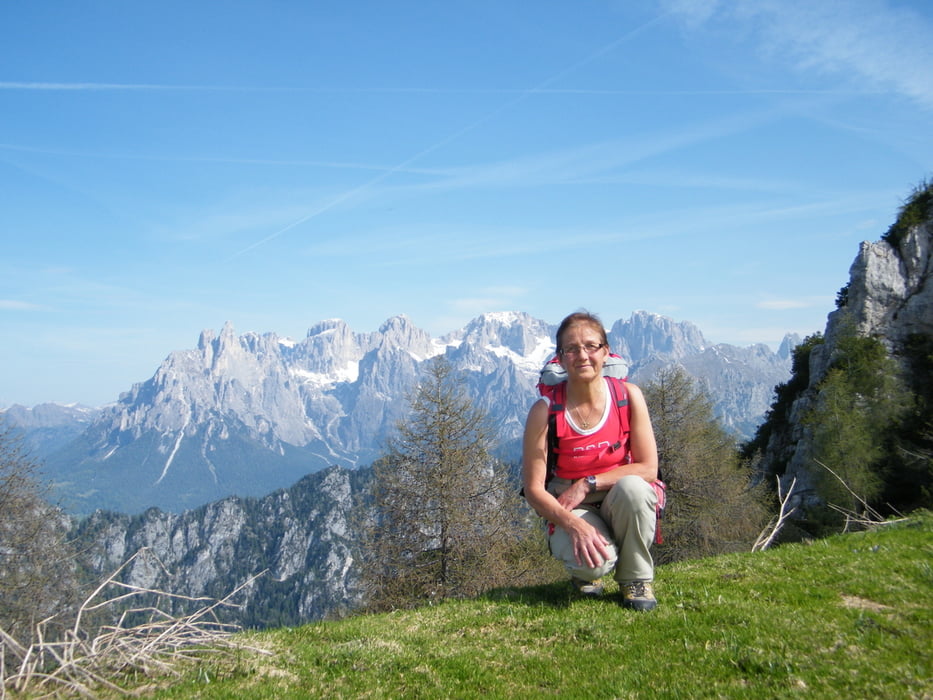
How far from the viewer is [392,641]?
6.96 meters

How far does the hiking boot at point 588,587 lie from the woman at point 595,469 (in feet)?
1.86

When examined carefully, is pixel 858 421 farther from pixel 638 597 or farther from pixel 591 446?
pixel 591 446

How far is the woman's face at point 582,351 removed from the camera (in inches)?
273

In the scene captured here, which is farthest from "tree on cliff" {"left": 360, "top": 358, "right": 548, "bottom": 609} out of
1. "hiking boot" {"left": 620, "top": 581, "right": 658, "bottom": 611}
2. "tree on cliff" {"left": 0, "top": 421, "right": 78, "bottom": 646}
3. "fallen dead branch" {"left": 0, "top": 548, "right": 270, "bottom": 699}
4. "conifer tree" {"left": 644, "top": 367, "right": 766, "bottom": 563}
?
"fallen dead branch" {"left": 0, "top": 548, "right": 270, "bottom": 699}

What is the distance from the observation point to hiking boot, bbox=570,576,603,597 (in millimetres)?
7862

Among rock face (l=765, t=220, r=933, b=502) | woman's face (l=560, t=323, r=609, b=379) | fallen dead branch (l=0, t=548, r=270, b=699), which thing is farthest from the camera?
rock face (l=765, t=220, r=933, b=502)

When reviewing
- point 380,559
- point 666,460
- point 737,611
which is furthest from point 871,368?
point 737,611

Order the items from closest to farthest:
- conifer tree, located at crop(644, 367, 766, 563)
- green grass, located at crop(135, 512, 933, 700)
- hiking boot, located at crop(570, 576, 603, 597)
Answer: green grass, located at crop(135, 512, 933, 700), hiking boot, located at crop(570, 576, 603, 597), conifer tree, located at crop(644, 367, 766, 563)

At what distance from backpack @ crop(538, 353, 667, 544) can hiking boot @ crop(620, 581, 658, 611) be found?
58 centimetres

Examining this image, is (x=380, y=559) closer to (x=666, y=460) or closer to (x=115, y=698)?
(x=666, y=460)

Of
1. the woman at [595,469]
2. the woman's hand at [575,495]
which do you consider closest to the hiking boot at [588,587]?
the woman at [595,469]

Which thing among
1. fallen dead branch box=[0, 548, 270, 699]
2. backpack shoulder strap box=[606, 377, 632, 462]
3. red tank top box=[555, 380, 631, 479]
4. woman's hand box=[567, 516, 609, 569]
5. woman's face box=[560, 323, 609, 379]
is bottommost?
fallen dead branch box=[0, 548, 270, 699]

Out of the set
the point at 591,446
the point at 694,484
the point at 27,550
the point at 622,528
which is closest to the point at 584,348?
the point at 591,446

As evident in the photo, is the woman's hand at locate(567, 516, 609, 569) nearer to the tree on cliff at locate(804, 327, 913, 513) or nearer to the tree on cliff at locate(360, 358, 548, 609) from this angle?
the tree on cliff at locate(360, 358, 548, 609)
